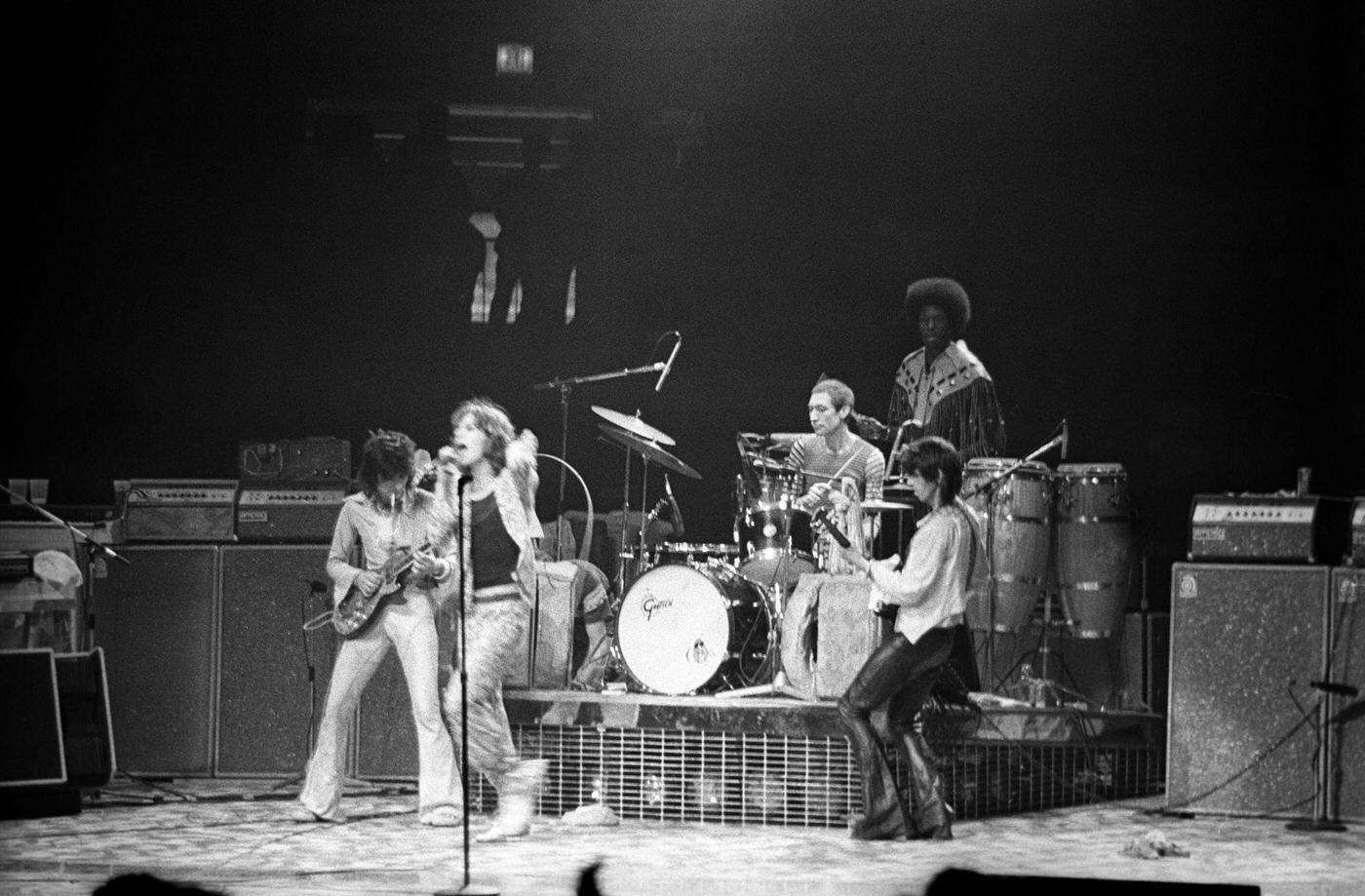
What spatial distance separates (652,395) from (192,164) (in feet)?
10.4

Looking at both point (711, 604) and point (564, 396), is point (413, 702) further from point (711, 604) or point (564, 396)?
point (564, 396)

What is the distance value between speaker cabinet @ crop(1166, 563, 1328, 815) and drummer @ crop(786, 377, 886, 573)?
168 centimetres

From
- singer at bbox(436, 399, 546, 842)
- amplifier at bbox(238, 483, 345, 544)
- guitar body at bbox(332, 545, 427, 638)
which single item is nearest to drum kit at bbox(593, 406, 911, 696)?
singer at bbox(436, 399, 546, 842)

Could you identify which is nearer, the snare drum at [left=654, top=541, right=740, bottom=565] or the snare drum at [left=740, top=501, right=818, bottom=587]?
the snare drum at [left=740, top=501, right=818, bottom=587]

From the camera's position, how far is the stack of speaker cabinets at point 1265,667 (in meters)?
8.91

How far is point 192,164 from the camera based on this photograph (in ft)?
36.9

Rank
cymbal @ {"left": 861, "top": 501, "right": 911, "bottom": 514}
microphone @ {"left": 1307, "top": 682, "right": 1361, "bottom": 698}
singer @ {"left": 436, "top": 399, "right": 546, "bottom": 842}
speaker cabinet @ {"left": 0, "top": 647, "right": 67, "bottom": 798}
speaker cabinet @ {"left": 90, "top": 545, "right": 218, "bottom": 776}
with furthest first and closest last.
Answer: speaker cabinet @ {"left": 90, "top": 545, "right": 218, "bottom": 776} < cymbal @ {"left": 861, "top": 501, "right": 911, "bottom": 514} < microphone @ {"left": 1307, "top": 682, "right": 1361, "bottom": 698} < singer @ {"left": 436, "top": 399, "right": 546, "bottom": 842} < speaker cabinet @ {"left": 0, "top": 647, "right": 67, "bottom": 798}

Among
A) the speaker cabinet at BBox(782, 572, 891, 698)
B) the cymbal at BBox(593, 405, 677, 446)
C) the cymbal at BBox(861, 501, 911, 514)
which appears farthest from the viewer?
the cymbal at BBox(593, 405, 677, 446)

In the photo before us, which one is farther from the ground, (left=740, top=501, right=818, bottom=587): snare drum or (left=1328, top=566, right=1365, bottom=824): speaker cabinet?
(left=740, top=501, right=818, bottom=587): snare drum

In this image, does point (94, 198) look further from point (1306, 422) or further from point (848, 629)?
point (1306, 422)

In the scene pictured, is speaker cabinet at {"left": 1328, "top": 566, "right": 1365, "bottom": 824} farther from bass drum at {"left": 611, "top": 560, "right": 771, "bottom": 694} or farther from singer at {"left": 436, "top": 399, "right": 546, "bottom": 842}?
singer at {"left": 436, "top": 399, "right": 546, "bottom": 842}

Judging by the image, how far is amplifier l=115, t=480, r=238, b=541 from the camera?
10281 millimetres

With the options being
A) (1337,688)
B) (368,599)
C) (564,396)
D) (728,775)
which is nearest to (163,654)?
(368,599)

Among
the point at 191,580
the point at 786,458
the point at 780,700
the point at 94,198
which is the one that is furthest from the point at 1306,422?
the point at 94,198
